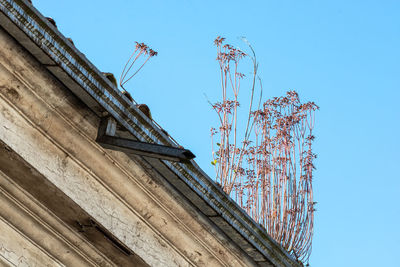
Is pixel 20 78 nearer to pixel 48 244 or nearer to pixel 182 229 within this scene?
pixel 48 244

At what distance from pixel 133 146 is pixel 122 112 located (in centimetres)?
53

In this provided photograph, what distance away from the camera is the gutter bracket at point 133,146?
5.96 m

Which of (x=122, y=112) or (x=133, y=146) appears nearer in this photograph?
(x=133, y=146)

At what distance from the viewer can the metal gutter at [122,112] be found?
582 cm

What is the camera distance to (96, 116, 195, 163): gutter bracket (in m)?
5.96

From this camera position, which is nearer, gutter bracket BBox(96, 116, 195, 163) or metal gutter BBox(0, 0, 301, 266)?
metal gutter BBox(0, 0, 301, 266)

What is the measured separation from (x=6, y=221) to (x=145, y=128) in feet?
5.81

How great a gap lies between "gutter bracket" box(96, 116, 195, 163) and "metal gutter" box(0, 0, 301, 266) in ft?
0.40

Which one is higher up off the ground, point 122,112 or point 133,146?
point 122,112

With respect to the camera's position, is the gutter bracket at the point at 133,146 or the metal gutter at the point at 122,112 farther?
the gutter bracket at the point at 133,146

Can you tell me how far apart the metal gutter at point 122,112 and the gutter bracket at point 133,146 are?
12 centimetres

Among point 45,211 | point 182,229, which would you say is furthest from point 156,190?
point 45,211

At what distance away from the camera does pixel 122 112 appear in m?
6.52

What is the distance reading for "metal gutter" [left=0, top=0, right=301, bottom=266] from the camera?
19.1 feet
